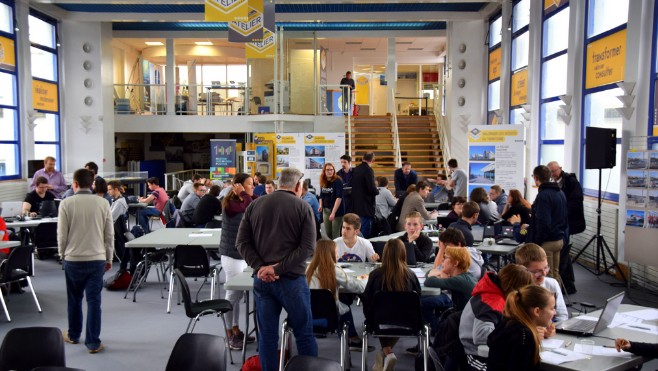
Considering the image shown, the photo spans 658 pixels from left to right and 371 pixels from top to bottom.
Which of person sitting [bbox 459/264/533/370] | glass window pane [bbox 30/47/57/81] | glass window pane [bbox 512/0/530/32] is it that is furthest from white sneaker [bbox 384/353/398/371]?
glass window pane [bbox 30/47/57/81]

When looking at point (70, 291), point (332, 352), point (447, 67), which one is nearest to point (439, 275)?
point (332, 352)

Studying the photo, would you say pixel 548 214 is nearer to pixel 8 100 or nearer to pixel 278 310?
pixel 278 310

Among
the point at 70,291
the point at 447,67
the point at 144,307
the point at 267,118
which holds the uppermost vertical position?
the point at 447,67

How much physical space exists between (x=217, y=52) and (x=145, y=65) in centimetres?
278

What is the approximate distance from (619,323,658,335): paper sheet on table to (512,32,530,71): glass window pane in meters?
9.97

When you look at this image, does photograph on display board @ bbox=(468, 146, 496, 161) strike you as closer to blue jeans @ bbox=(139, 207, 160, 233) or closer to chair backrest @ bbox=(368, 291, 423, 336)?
blue jeans @ bbox=(139, 207, 160, 233)

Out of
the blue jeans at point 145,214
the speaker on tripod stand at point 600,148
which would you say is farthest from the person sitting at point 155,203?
the speaker on tripod stand at point 600,148

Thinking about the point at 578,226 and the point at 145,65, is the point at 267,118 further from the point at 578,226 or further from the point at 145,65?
the point at 578,226

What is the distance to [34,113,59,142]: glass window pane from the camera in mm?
15883

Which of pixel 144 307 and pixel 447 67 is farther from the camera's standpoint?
pixel 447 67

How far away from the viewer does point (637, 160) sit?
26.4 ft

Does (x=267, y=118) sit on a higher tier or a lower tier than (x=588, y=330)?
higher

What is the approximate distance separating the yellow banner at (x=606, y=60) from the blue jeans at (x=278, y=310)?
6.89m

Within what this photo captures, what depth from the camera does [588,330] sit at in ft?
12.9
